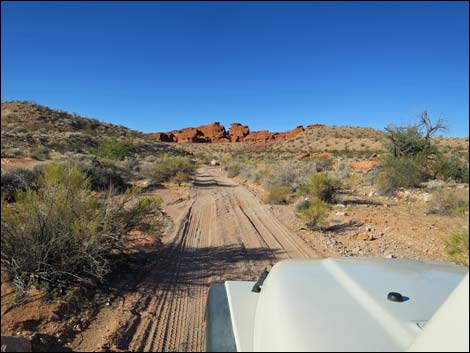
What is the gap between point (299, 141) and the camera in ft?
276

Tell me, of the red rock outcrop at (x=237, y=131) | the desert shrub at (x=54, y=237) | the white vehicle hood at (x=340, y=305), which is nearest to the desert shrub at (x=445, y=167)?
the white vehicle hood at (x=340, y=305)

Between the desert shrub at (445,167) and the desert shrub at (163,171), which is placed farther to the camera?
the desert shrub at (163,171)

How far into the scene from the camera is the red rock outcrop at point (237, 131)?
14115 centimetres

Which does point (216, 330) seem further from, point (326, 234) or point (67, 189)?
point (326, 234)

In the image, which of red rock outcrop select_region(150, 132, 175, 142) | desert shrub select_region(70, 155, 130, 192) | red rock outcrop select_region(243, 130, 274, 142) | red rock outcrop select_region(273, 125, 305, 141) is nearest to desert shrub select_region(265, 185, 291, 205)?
desert shrub select_region(70, 155, 130, 192)

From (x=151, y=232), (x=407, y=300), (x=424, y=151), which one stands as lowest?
(x=151, y=232)

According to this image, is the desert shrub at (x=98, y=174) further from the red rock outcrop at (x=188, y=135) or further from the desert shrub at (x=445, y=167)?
the red rock outcrop at (x=188, y=135)

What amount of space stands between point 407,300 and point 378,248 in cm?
648

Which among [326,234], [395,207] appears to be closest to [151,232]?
[326,234]

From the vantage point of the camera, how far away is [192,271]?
6332 millimetres

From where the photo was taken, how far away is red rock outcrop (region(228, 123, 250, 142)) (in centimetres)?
14115

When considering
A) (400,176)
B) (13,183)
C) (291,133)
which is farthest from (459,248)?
(291,133)

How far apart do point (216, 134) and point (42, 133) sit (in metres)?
119

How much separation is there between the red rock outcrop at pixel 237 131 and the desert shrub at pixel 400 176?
121761 mm
